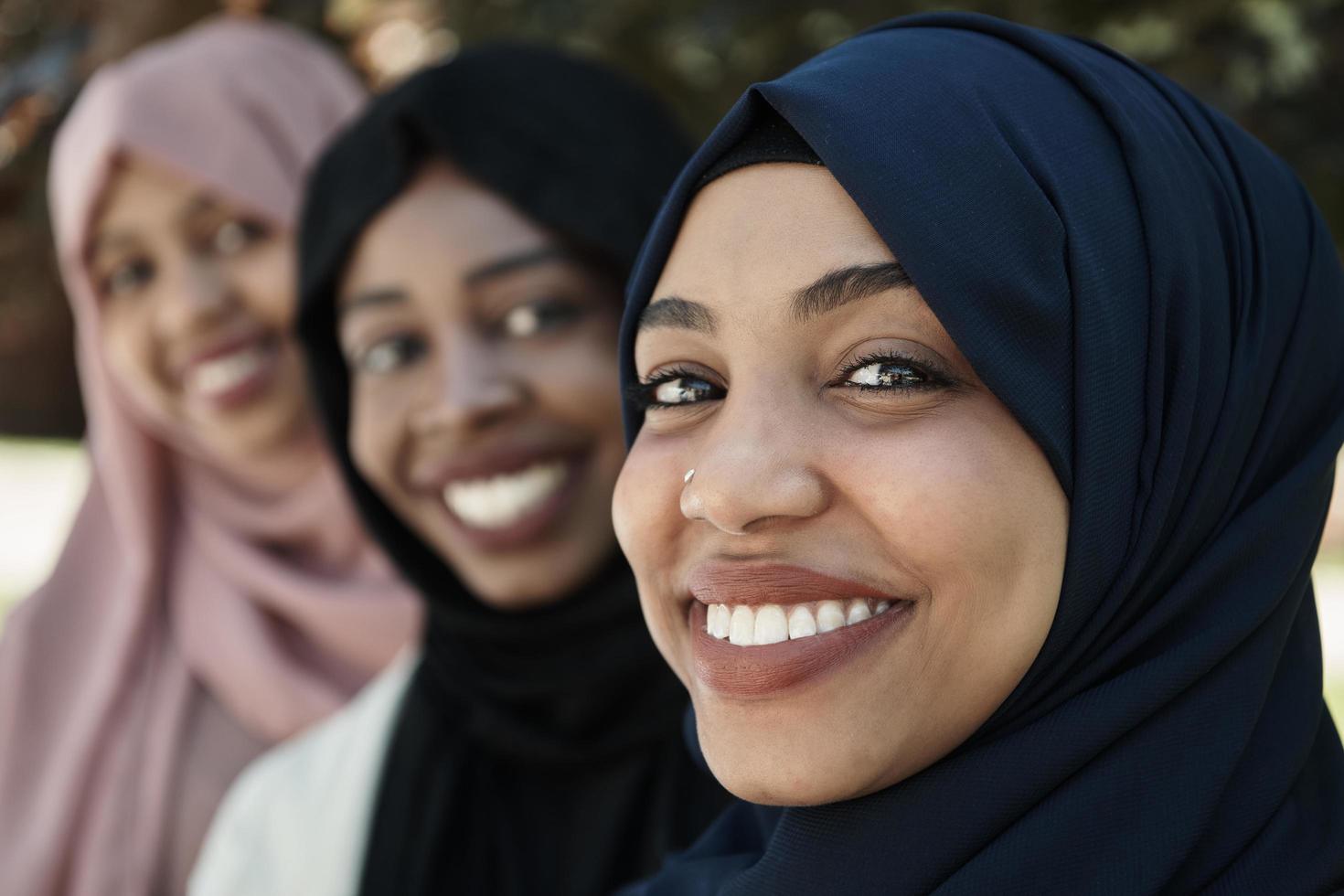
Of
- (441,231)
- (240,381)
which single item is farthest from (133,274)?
(441,231)

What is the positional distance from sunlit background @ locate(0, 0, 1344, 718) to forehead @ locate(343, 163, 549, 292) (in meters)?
2.36

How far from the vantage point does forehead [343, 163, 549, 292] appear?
2568 millimetres

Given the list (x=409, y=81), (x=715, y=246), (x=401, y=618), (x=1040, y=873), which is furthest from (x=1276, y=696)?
(x=401, y=618)

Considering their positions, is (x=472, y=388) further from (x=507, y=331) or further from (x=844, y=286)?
(x=844, y=286)

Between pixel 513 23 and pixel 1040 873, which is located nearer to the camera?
pixel 1040 873

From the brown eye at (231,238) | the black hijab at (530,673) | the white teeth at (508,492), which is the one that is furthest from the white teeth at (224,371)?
the white teeth at (508,492)

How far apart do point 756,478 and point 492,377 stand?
48.5 inches

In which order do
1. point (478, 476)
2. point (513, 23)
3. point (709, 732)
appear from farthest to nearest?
1. point (513, 23)
2. point (478, 476)
3. point (709, 732)

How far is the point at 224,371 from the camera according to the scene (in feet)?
11.4

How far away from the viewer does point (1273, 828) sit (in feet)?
4.84

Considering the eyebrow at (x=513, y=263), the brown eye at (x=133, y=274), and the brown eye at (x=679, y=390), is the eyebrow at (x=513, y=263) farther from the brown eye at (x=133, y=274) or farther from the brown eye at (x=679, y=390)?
the brown eye at (x=133, y=274)

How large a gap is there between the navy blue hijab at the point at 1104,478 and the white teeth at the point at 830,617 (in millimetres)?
187

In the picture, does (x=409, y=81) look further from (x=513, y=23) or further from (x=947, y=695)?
(x=513, y=23)

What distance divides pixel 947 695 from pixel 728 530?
279mm
